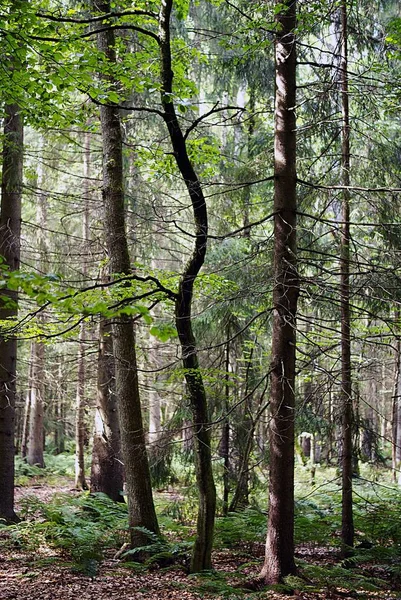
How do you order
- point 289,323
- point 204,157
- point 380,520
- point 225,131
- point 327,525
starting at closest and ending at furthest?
point 289,323 → point 204,157 → point 380,520 → point 327,525 → point 225,131

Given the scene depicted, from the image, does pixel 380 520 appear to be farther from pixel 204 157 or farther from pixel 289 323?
pixel 204 157

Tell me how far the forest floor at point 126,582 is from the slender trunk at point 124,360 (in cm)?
76

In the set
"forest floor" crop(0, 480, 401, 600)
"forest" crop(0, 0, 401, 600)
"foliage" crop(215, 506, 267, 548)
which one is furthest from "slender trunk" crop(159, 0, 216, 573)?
"foliage" crop(215, 506, 267, 548)

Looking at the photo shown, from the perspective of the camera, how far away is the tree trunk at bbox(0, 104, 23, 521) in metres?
8.95

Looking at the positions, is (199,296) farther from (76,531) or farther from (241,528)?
(76,531)

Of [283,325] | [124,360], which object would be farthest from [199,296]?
[283,325]

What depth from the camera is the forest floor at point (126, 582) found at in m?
5.76

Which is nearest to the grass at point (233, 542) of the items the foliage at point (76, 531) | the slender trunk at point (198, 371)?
the foliage at point (76, 531)

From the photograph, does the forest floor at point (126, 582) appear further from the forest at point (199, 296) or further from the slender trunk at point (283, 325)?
the slender trunk at point (283, 325)

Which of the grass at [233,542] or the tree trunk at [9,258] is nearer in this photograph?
the grass at [233,542]

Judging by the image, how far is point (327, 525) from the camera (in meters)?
9.64

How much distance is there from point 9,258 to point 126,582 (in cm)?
524

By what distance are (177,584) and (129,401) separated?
93.2 inches

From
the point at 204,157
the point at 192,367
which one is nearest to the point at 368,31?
the point at 204,157
